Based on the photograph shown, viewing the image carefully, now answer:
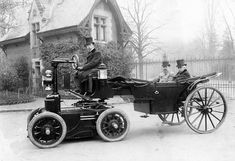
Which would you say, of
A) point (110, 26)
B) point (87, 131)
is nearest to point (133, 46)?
point (110, 26)

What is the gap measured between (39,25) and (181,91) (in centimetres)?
1735

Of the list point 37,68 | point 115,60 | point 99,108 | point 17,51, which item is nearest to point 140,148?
point 99,108

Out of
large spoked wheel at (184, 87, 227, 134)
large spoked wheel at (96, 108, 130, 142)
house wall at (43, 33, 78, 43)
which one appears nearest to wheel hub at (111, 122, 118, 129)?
large spoked wheel at (96, 108, 130, 142)

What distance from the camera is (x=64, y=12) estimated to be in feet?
67.9

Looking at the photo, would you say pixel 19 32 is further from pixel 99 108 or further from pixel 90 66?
pixel 99 108

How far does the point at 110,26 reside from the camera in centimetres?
2147

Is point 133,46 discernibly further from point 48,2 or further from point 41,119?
point 41,119

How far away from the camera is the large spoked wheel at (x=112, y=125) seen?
5953 millimetres

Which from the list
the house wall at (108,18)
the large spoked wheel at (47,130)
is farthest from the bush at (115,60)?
the large spoked wheel at (47,130)

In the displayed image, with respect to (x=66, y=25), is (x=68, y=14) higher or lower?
higher

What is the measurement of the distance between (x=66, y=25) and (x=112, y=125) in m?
14.1

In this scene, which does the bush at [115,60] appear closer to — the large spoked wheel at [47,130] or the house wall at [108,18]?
the house wall at [108,18]

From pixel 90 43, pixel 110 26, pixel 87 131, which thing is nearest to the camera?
pixel 87 131

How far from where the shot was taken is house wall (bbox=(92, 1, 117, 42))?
2061 cm
